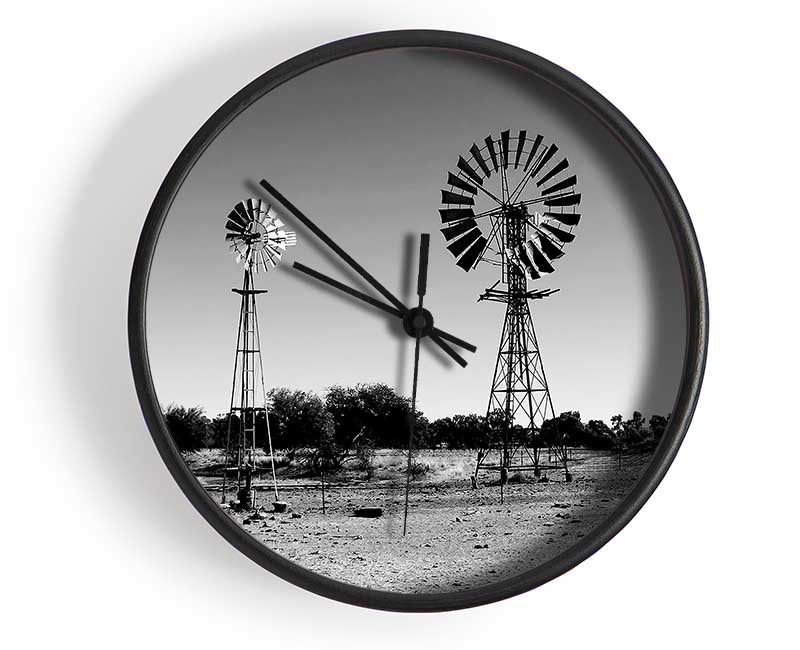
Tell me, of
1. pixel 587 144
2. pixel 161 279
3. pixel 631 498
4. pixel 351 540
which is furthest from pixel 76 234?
pixel 631 498

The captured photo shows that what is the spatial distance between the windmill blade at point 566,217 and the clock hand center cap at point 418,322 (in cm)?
17

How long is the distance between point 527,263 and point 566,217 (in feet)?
0.22

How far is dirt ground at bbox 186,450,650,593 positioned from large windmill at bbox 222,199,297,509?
2 cm

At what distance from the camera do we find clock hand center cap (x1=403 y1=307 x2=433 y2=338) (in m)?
1.04

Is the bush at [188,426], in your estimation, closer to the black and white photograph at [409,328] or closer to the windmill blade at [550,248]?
the black and white photograph at [409,328]

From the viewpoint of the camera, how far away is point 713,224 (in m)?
1.10

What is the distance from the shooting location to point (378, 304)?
1051 mm

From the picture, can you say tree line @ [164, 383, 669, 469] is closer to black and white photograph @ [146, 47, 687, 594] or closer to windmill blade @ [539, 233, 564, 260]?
black and white photograph @ [146, 47, 687, 594]

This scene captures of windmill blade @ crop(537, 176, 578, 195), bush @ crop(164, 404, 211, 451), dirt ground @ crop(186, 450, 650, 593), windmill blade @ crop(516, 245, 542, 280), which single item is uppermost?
windmill blade @ crop(537, 176, 578, 195)

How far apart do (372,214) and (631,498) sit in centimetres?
42

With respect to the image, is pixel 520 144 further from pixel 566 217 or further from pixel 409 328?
pixel 409 328

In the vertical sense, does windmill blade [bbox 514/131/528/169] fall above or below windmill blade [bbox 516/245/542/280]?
above

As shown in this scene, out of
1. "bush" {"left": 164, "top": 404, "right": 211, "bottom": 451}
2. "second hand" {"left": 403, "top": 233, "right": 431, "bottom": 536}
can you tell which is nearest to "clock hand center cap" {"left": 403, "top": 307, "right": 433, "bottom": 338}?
"second hand" {"left": 403, "top": 233, "right": 431, "bottom": 536}

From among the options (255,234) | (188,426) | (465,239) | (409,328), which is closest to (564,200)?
(465,239)
